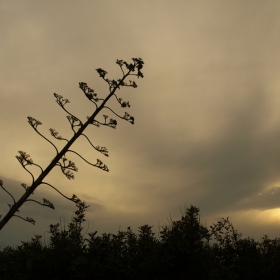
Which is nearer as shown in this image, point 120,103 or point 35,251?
point 120,103

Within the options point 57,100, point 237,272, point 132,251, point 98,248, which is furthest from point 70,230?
point 237,272

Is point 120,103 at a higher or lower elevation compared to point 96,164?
higher

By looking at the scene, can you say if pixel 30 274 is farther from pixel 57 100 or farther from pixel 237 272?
pixel 237 272

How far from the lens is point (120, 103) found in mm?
10297

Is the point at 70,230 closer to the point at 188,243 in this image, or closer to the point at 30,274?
the point at 30,274

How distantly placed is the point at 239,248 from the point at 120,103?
815cm

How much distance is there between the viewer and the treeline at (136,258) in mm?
9992

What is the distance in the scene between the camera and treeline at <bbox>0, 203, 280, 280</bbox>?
9.99 metres

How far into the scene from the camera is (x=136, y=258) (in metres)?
10.5

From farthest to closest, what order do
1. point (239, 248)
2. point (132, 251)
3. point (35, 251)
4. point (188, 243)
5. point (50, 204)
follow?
point (239, 248) → point (35, 251) → point (132, 251) → point (188, 243) → point (50, 204)

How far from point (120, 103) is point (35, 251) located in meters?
5.88

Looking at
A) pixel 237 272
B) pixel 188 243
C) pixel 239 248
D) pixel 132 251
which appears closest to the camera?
pixel 188 243

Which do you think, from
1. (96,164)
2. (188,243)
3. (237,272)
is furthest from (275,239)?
(96,164)

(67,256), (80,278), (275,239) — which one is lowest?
(80,278)
